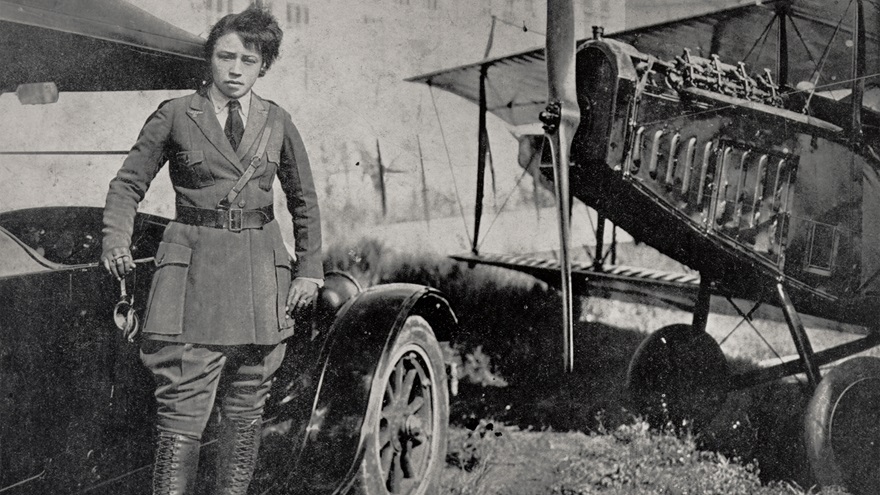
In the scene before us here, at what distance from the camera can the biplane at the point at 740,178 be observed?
11.2 ft

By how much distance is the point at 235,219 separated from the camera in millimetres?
2459

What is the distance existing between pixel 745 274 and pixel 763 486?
3.67 feet

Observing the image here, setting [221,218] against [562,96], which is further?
[562,96]

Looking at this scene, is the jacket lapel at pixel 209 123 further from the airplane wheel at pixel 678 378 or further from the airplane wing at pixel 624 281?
the airplane wheel at pixel 678 378

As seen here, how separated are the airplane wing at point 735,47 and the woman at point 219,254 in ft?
3.80

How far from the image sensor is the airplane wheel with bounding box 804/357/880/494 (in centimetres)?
332

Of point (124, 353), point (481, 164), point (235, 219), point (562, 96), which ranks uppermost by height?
point (562, 96)

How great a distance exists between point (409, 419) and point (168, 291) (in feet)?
3.65

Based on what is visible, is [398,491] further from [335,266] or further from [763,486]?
[763,486]

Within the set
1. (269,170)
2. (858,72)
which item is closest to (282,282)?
(269,170)

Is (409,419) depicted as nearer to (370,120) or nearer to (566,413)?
(566,413)

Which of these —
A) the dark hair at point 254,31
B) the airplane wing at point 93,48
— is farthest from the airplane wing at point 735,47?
the airplane wing at point 93,48

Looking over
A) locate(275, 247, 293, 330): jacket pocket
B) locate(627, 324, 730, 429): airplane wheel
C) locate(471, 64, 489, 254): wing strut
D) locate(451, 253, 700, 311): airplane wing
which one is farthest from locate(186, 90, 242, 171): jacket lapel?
locate(627, 324, 730, 429): airplane wheel

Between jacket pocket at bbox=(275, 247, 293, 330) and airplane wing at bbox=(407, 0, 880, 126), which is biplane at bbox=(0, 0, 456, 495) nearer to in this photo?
jacket pocket at bbox=(275, 247, 293, 330)
